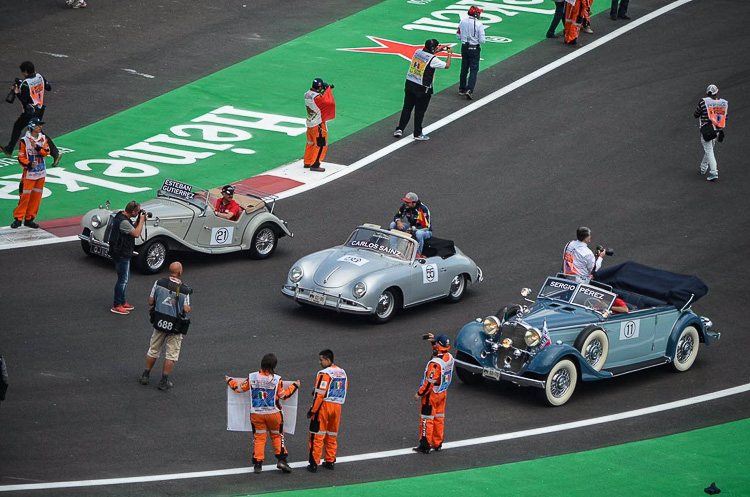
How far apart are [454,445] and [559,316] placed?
298 centimetres

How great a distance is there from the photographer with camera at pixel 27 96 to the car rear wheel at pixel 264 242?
6.71 meters

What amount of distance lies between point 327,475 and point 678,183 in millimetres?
14607

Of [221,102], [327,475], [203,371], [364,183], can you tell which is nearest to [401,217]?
[364,183]

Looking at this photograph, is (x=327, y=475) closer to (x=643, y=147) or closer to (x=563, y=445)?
(x=563, y=445)

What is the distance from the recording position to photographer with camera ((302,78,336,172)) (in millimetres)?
24656

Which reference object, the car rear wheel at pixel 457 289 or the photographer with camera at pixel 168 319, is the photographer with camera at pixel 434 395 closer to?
the photographer with camera at pixel 168 319

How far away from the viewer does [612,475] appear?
1345 cm

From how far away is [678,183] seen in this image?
2462 centimetres

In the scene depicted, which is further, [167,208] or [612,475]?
[167,208]

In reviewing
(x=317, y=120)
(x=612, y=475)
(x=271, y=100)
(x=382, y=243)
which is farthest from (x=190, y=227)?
(x=271, y=100)

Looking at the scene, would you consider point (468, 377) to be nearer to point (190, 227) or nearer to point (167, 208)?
point (190, 227)

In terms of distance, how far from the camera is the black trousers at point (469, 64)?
28422 mm

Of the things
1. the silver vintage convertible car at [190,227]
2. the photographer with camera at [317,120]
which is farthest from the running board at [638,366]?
the photographer with camera at [317,120]

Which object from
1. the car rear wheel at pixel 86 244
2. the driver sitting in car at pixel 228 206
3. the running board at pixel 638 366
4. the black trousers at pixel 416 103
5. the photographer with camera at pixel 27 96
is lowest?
the car rear wheel at pixel 86 244
